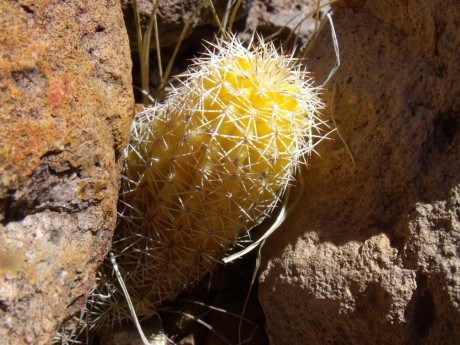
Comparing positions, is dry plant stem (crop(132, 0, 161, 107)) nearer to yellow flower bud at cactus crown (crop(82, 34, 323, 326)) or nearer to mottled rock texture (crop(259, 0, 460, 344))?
yellow flower bud at cactus crown (crop(82, 34, 323, 326))

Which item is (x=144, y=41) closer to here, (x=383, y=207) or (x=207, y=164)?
(x=207, y=164)

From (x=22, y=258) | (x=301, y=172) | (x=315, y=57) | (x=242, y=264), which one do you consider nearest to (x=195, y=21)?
(x=315, y=57)

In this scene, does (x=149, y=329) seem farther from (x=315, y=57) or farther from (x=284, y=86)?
(x=315, y=57)

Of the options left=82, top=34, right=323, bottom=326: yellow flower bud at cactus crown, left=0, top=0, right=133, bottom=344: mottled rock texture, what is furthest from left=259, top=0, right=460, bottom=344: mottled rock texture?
left=0, top=0, right=133, bottom=344: mottled rock texture

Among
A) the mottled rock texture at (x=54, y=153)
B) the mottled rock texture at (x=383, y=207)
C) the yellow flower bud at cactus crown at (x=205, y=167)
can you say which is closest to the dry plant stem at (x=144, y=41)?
the yellow flower bud at cactus crown at (x=205, y=167)

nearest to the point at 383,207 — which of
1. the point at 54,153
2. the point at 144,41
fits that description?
the point at 54,153

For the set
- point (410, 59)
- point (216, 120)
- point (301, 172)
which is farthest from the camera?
point (301, 172)

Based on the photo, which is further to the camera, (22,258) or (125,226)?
→ (125,226)
